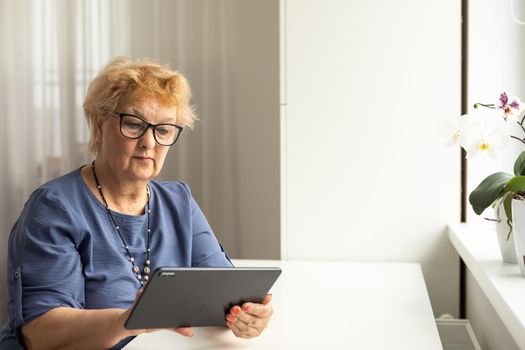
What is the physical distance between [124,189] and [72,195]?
6.1 inches

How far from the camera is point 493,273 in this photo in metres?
1.80

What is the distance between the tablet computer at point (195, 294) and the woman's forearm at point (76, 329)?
0.33ft

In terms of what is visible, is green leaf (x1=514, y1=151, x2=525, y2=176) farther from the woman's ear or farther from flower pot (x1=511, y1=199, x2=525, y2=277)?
the woman's ear

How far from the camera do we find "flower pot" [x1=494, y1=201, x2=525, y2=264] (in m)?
1.90

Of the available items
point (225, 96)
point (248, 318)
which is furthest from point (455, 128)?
point (225, 96)

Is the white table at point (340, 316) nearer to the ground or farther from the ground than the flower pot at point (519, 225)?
nearer to the ground

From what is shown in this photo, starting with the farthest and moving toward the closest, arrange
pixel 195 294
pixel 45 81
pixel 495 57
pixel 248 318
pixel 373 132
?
pixel 45 81 → pixel 373 132 → pixel 495 57 → pixel 248 318 → pixel 195 294

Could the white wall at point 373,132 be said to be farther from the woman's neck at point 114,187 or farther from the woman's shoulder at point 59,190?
the woman's shoulder at point 59,190

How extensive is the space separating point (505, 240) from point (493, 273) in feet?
0.49

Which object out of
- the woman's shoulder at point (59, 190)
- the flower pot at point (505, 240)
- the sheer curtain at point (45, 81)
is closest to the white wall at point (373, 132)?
the flower pot at point (505, 240)

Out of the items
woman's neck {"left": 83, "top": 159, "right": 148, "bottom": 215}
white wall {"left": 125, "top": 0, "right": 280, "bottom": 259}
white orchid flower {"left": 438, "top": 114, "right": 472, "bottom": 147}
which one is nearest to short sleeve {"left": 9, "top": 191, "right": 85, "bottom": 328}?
woman's neck {"left": 83, "top": 159, "right": 148, "bottom": 215}

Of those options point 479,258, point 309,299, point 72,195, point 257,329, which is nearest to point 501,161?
point 479,258

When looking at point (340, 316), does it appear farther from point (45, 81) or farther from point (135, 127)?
point (45, 81)

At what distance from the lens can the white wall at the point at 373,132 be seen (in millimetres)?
2639
